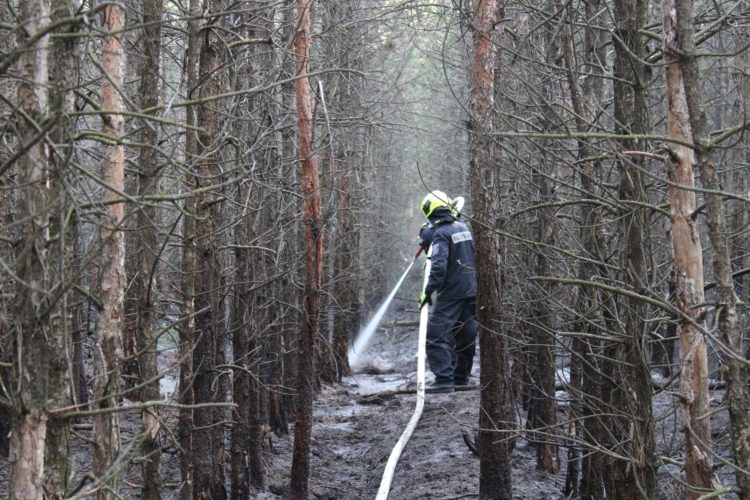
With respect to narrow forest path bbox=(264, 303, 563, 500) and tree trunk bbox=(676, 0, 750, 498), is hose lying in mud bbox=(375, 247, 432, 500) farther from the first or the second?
tree trunk bbox=(676, 0, 750, 498)

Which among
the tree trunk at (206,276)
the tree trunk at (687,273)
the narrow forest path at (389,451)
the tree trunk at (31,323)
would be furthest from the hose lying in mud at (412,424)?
the tree trunk at (31,323)

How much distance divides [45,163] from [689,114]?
111 inches

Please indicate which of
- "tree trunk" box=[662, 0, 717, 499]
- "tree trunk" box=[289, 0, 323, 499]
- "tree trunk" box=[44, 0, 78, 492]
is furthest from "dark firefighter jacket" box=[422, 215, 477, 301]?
"tree trunk" box=[44, 0, 78, 492]

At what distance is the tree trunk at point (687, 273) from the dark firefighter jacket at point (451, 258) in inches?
299

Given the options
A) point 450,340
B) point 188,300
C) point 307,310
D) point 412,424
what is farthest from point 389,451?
point 188,300

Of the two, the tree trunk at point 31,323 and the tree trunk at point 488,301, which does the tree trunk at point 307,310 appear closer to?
the tree trunk at point 488,301

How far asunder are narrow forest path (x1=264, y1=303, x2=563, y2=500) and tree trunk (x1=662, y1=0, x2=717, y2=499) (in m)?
2.18

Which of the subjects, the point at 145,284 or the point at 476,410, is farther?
the point at 476,410

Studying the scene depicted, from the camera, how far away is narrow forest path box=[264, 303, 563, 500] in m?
8.98

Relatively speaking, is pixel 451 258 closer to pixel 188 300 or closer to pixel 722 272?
pixel 188 300

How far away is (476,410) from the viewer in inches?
453

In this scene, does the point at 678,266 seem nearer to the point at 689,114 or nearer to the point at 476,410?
the point at 689,114

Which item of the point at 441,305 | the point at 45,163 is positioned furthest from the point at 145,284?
the point at 441,305

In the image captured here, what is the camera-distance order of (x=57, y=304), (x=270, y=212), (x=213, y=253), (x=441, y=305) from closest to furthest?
(x=57, y=304) < (x=213, y=253) < (x=270, y=212) < (x=441, y=305)
